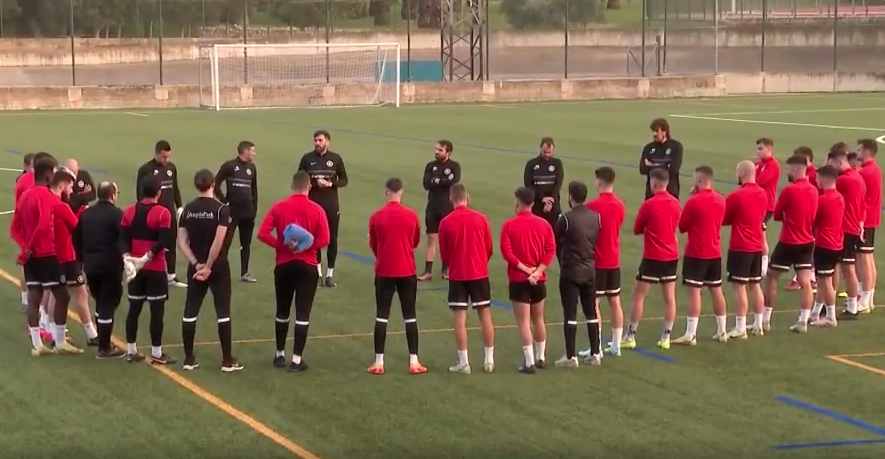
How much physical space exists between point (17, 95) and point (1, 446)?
134ft

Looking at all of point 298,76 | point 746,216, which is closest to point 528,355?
point 746,216

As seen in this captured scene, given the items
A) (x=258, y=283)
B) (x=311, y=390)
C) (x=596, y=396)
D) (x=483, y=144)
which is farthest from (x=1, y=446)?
(x=483, y=144)

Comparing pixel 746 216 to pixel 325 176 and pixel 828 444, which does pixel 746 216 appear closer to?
pixel 828 444

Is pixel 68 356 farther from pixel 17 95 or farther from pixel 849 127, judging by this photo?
pixel 17 95

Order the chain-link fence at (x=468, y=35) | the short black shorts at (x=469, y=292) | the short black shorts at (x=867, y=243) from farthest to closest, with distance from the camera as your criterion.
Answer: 1. the chain-link fence at (x=468, y=35)
2. the short black shorts at (x=867, y=243)
3. the short black shorts at (x=469, y=292)

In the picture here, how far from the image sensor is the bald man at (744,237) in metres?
14.3

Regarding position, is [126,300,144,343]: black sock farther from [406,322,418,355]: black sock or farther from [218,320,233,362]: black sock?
[406,322,418,355]: black sock

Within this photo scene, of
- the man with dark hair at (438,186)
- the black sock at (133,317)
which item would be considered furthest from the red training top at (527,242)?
the man with dark hair at (438,186)

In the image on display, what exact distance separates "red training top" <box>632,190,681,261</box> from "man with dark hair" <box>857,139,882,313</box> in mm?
3336

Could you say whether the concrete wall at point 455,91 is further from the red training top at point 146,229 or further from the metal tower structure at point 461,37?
the red training top at point 146,229

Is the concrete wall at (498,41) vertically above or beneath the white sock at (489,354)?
above

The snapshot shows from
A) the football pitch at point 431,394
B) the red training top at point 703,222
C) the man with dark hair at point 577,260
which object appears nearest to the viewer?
the football pitch at point 431,394

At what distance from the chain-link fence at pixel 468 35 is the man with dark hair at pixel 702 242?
43332 millimetres

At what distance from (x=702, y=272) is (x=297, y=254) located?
4301 millimetres
